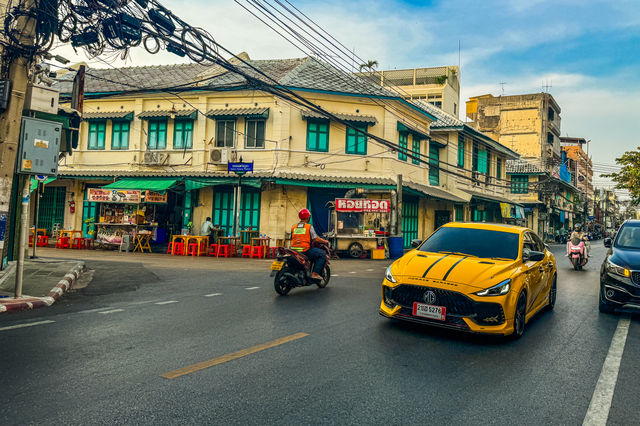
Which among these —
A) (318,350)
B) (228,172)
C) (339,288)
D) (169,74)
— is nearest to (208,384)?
(318,350)

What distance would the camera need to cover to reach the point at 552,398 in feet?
13.4

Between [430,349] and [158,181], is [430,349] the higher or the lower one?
the lower one

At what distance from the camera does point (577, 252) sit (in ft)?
55.6

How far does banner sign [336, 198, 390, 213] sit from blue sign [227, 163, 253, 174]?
3.92 metres

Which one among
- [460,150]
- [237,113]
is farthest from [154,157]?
[460,150]

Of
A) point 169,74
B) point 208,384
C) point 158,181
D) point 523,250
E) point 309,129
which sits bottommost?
point 208,384

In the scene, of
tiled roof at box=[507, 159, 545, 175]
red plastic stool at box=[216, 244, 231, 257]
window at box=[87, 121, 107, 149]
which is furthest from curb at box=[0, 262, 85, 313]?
tiled roof at box=[507, 159, 545, 175]

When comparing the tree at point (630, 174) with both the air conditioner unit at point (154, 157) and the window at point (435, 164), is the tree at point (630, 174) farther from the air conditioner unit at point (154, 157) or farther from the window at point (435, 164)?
the air conditioner unit at point (154, 157)

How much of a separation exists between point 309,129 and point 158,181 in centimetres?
728

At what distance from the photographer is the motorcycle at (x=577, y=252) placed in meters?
17.0

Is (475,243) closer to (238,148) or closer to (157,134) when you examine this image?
(238,148)

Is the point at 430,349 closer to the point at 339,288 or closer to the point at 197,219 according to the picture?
the point at 339,288

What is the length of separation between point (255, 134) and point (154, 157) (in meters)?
5.15

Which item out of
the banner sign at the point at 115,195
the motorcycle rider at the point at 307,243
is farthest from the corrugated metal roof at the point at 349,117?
the motorcycle rider at the point at 307,243
